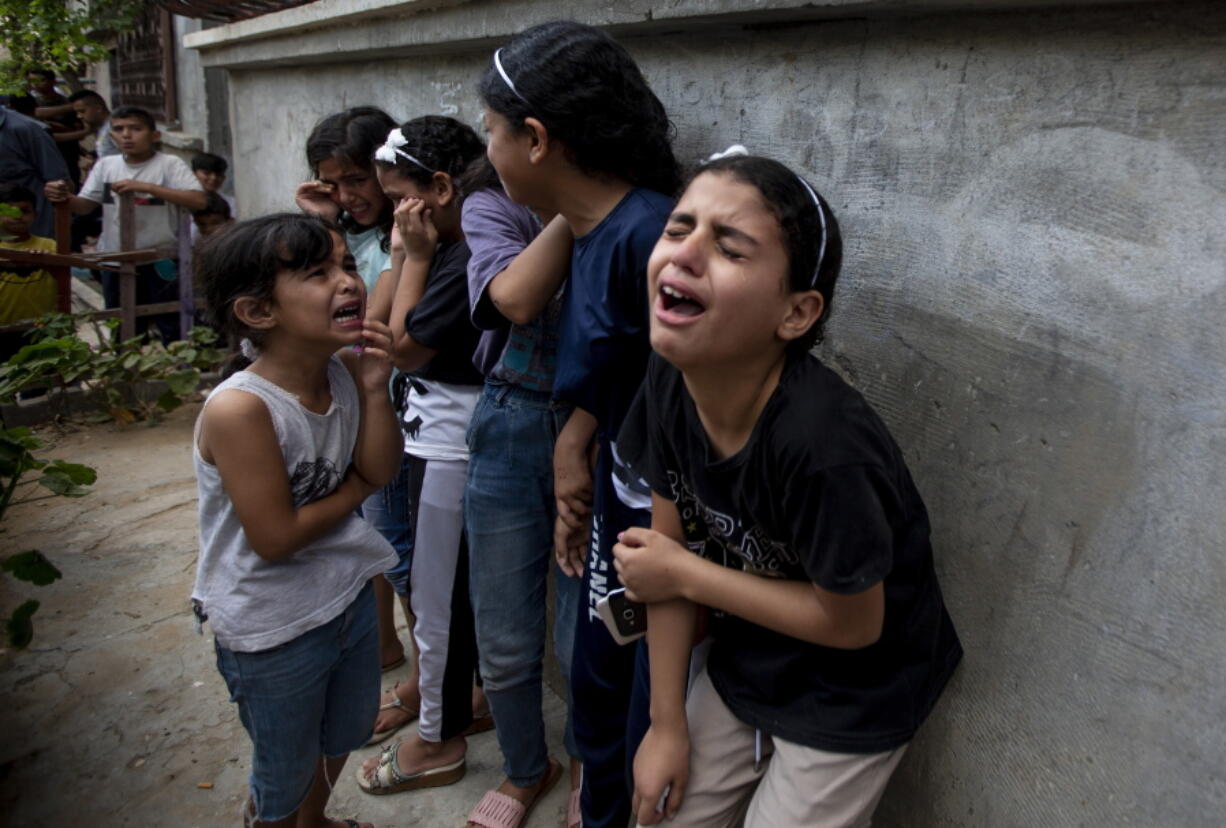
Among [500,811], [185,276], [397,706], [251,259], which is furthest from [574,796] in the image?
[185,276]

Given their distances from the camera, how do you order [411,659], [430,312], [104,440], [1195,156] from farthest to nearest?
[104,440] < [411,659] < [430,312] < [1195,156]

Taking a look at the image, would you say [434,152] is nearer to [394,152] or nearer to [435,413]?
[394,152]

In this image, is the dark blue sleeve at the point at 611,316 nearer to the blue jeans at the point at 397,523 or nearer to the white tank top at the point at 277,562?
the white tank top at the point at 277,562

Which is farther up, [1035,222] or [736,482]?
[1035,222]

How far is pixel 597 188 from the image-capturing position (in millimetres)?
1797

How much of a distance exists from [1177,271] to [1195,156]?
0.15 metres

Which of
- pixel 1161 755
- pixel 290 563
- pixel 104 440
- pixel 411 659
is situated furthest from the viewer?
pixel 104 440

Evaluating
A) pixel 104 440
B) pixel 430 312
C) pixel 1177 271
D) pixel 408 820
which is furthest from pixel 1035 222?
pixel 104 440

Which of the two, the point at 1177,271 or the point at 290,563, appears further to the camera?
the point at 290,563

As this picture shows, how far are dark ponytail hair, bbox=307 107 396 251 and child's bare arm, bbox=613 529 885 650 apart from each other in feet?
5.05

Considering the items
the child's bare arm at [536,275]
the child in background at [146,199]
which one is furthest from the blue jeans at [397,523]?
the child in background at [146,199]

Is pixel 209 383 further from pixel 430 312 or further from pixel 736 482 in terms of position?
pixel 736 482

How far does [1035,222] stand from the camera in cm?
146

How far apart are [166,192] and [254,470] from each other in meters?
5.20
